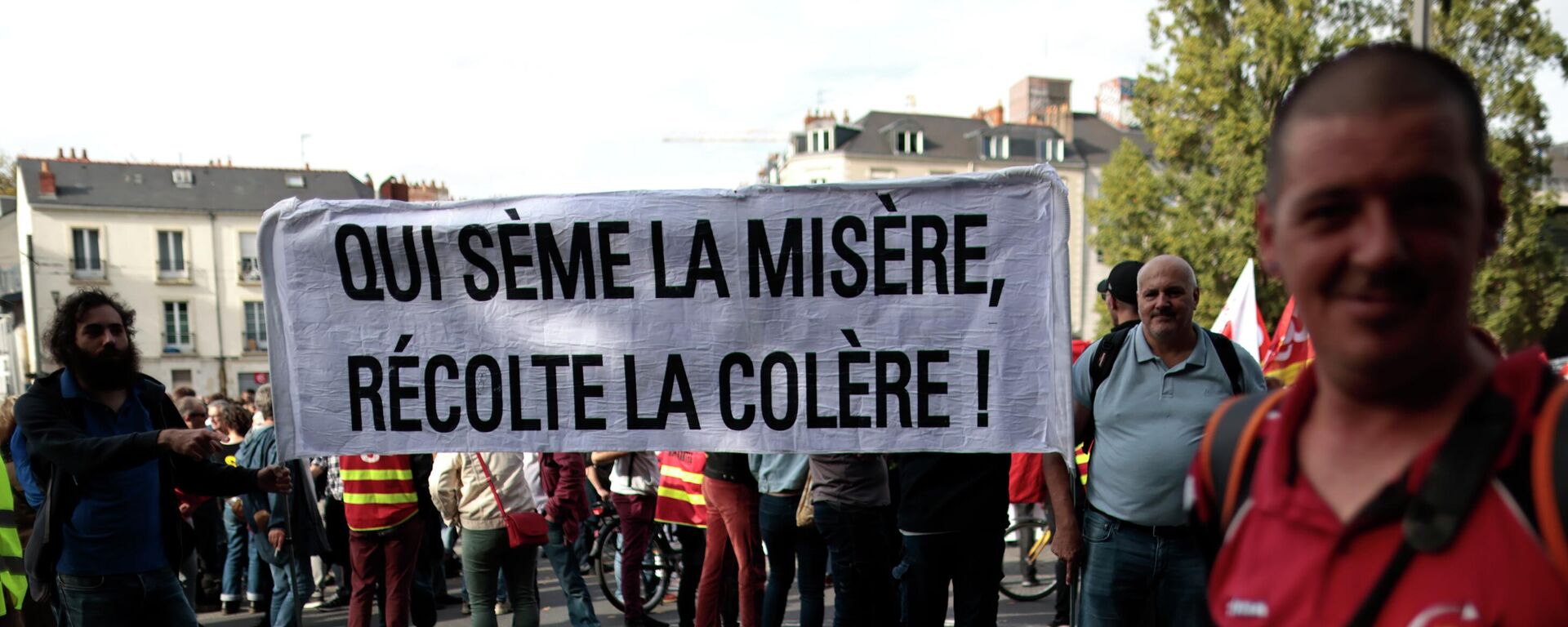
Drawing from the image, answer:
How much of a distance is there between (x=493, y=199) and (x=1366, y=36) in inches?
921

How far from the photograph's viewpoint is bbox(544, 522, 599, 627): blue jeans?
250 inches

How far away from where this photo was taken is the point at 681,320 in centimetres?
387

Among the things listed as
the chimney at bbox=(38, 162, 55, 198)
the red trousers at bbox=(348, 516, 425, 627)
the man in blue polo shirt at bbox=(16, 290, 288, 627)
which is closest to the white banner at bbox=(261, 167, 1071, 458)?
the man in blue polo shirt at bbox=(16, 290, 288, 627)

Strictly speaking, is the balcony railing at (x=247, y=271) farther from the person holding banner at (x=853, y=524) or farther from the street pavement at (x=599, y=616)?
the person holding banner at (x=853, y=524)

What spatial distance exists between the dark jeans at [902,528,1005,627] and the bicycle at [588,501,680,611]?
11.8 feet

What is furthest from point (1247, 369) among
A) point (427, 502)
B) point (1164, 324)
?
point (427, 502)

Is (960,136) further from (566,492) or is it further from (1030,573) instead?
(566,492)

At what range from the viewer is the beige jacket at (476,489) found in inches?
213

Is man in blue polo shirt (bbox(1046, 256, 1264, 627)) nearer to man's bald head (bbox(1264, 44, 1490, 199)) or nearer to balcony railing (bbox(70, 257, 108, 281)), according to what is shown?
man's bald head (bbox(1264, 44, 1490, 199))

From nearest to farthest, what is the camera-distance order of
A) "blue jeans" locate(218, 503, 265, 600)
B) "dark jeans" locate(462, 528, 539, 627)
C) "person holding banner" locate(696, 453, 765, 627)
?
1. "dark jeans" locate(462, 528, 539, 627)
2. "person holding banner" locate(696, 453, 765, 627)
3. "blue jeans" locate(218, 503, 265, 600)

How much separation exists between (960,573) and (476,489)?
2.58 meters

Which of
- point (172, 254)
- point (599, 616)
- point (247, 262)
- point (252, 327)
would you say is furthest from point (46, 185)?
point (599, 616)

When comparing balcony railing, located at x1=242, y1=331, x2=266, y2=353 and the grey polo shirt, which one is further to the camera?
balcony railing, located at x1=242, y1=331, x2=266, y2=353

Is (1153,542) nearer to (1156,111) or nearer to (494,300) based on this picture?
(494,300)
